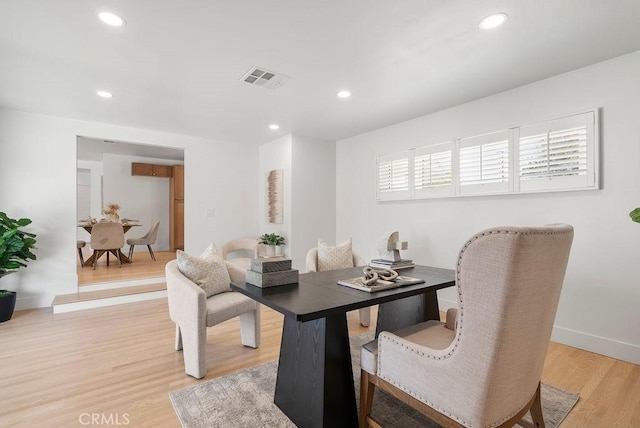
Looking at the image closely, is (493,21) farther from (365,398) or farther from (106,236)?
(106,236)

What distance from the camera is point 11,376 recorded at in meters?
2.22

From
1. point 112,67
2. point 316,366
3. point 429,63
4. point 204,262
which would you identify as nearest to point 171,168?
point 112,67

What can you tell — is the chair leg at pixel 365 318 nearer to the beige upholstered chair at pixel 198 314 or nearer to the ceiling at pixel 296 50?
the beige upholstered chair at pixel 198 314

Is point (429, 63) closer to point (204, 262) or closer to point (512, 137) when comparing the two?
point (512, 137)

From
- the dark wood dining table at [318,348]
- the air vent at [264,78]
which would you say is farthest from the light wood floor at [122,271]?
the dark wood dining table at [318,348]

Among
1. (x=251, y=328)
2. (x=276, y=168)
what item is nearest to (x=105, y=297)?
(x=251, y=328)

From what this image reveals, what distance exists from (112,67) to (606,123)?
4129 millimetres

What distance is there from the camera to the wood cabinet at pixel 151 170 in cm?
764

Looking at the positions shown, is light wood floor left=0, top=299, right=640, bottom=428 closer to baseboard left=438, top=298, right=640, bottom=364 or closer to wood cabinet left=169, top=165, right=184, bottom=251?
baseboard left=438, top=298, right=640, bottom=364

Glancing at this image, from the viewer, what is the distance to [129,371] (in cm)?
228

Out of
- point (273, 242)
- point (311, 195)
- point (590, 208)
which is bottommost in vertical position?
point (273, 242)

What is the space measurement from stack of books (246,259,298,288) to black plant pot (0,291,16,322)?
3386mm

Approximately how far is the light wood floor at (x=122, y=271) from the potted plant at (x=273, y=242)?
5.87 ft

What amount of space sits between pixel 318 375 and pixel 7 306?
3914mm
